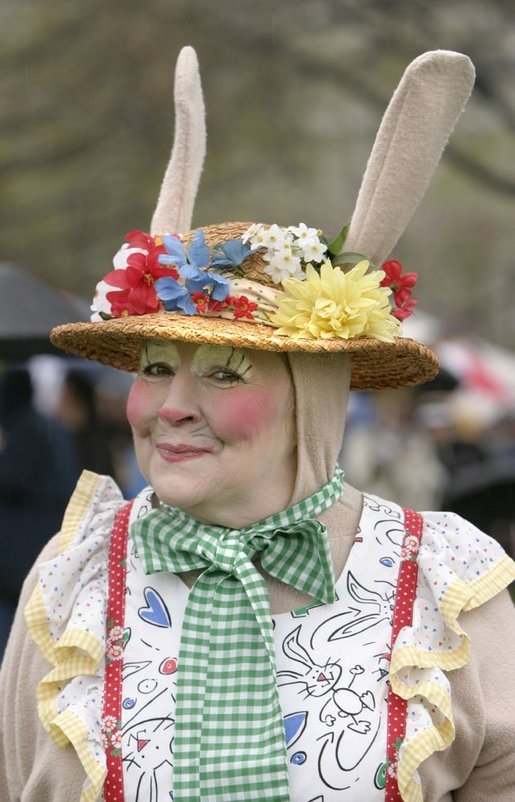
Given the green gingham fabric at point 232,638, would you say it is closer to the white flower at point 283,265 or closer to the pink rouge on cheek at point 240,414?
the pink rouge on cheek at point 240,414

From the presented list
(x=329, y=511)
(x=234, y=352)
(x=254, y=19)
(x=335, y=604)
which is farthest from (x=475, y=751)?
(x=254, y=19)

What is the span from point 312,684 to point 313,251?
2.95 ft

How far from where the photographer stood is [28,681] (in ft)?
9.12

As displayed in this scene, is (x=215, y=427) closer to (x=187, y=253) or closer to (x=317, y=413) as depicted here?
(x=317, y=413)

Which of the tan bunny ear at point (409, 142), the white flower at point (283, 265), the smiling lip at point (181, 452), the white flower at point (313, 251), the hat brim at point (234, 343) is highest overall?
the tan bunny ear at point (409, 142)

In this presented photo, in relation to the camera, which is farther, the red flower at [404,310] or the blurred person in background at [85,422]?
the blurred person in background at [85,422]

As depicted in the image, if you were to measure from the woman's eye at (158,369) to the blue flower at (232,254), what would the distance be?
0.24 meters

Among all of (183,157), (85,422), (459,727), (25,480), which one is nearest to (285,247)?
(183,157)

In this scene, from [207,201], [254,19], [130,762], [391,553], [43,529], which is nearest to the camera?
[130,762]

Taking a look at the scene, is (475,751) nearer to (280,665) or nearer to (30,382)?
(280,665)

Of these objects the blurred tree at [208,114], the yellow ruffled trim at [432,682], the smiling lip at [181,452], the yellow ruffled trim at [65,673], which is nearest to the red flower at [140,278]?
the smiling lip at [181,452]

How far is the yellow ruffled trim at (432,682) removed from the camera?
2.46 meters

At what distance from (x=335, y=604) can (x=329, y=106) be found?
364 inches

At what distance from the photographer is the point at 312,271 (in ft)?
8.66
